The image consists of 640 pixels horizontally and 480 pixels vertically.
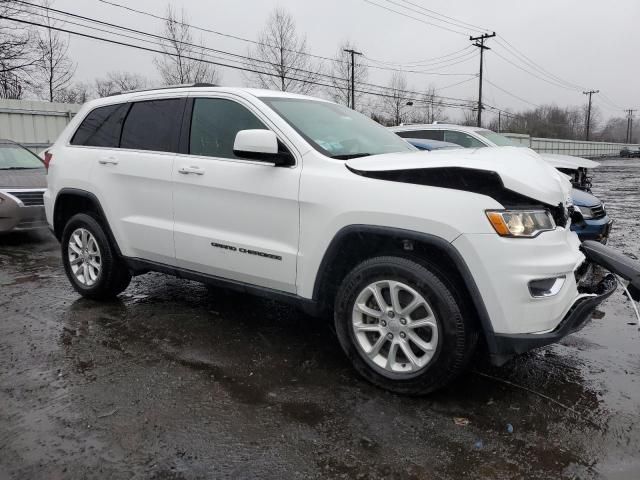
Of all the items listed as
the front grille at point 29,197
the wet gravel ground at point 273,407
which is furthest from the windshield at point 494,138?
the front grille at point 29,197

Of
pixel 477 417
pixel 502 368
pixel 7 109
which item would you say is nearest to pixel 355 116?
pixel 502 368

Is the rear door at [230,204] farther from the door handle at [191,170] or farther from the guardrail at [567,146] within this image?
the guardrail at [567,146]

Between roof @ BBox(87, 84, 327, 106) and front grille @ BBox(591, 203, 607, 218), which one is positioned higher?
roof @ BBox(87, 84, 327, 106)

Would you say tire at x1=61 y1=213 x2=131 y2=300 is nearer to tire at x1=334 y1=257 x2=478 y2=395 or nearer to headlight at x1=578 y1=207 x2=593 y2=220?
tire at x1=334 y1=257 x2=478 y2=395

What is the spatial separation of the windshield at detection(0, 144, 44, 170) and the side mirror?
7185 millimetres

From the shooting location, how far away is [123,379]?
3.39 meters

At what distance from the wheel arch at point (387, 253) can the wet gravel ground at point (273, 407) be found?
532 millimetres

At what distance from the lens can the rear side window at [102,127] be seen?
4.73 metres

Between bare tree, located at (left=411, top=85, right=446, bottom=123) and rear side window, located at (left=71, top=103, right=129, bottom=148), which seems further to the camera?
bare tree, located at (left=411, top=85, right=446, bottom=123)

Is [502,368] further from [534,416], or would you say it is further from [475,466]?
[475,466]

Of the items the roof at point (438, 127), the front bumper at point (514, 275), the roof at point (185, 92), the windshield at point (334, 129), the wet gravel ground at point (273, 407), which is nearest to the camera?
the wet gravel ground at point (273, 407)

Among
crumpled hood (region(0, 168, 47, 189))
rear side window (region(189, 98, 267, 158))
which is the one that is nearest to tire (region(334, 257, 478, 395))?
rear side window (region(189, 98, 267, 158))

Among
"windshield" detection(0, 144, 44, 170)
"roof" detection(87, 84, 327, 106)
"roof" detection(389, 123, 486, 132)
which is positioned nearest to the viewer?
"roof" detection(87, 84, 327, 106)

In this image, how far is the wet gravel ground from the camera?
2525 mm
